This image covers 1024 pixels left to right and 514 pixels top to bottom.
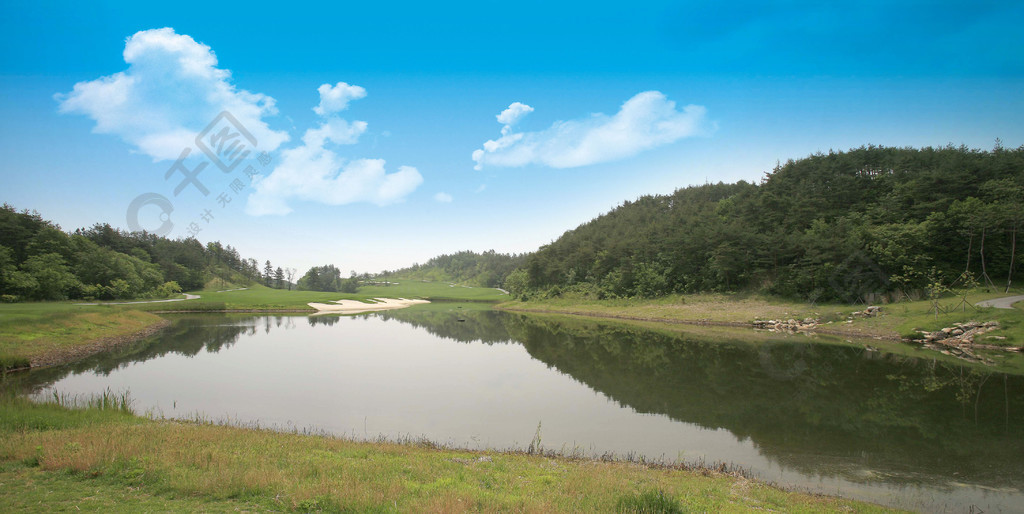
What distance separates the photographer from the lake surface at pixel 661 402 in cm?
1066

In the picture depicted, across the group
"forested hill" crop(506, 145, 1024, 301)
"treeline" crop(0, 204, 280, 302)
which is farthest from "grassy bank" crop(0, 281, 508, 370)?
"forested hill" crop(506, 145, 1024, 301)

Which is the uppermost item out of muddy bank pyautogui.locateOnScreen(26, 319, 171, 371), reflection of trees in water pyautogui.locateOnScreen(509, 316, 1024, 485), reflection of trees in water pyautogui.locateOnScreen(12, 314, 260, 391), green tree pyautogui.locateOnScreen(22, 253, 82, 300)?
green tree pyautogui.locateOnScreen(22, 253, 82, 300)

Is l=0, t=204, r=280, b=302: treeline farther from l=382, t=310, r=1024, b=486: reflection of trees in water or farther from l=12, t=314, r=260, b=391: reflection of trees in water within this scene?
l=382, t=310, r=1024, b=486: reflection of trees in water

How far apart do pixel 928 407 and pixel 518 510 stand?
17562 mm

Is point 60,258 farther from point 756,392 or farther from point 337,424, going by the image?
point 756,392

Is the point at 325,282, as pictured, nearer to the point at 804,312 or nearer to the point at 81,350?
the point at 81,350

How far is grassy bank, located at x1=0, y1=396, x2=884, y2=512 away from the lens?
6301 mm

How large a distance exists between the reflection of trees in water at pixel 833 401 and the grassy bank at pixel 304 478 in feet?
14.2

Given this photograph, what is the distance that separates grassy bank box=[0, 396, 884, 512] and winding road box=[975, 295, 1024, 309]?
3443 centimetres

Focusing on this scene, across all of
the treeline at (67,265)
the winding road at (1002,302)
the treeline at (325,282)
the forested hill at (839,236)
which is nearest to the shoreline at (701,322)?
the winding road at (1002,302)

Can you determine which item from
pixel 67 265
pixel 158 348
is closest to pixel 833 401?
pixel 158 348

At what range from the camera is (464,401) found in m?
17.4

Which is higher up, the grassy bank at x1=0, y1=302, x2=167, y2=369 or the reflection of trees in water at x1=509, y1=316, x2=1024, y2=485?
the grassy bank at x1=0, y1=302, x2=167, y2=369

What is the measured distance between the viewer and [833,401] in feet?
54.1
